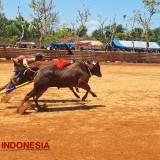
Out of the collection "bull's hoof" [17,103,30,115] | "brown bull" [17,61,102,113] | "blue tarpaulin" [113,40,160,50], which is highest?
"brown bull" [17,61,102,113]

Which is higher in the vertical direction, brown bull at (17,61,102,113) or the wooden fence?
brown bull at (17,61,102,113)

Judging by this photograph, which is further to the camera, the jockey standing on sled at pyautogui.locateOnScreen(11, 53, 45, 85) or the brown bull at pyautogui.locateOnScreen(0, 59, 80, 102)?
the jockey standing on sled at pyautogui.locateOnScreen(11, 53, 45, 85)

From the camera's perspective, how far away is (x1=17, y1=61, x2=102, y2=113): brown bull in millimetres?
10078

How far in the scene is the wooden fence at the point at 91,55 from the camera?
32.9 m

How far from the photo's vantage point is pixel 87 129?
7.94 m

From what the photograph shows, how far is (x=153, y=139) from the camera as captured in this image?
7285 millimetres

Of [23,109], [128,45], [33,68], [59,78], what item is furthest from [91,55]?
[128,45]

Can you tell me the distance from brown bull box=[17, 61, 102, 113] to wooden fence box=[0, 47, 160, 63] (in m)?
22.3

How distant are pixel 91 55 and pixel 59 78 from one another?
25743 mm

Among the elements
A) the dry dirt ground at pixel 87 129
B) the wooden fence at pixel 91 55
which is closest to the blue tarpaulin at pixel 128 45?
the wooden fence at pixel 91 55

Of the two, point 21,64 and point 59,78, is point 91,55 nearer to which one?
point 21,64

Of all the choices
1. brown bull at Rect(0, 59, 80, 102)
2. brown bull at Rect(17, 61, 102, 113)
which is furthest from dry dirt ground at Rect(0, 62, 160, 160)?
brown bull at Rect(0, 59, 80, 102)

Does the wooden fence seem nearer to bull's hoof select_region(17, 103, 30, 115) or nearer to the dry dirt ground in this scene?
the dry dirt ground

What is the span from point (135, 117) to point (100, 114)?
100cm
